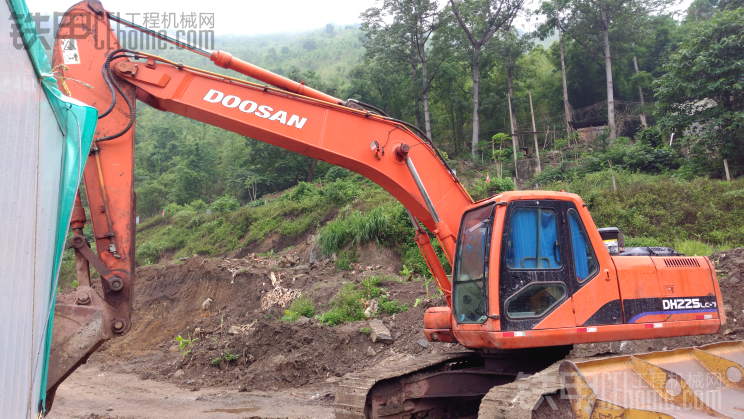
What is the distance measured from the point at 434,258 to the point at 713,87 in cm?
1615

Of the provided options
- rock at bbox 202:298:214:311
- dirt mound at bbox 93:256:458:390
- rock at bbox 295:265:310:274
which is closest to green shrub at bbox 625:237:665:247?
dirt mound at bbox 93:256:458:390

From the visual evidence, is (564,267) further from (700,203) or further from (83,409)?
(700,203)

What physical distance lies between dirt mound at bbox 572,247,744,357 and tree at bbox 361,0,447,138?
73.1 feet

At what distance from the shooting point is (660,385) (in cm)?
396

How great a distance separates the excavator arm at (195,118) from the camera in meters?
4.31

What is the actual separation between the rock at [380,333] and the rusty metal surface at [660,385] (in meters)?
5.18

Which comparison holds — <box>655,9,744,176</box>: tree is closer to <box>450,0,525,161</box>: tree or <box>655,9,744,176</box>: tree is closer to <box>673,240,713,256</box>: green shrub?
<box>673,240,713,256</box>: green shrub

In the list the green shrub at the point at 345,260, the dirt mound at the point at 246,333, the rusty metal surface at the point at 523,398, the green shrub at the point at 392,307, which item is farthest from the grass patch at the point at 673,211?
the rusty metal surface at the point at 523,398

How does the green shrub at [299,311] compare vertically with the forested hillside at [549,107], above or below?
below

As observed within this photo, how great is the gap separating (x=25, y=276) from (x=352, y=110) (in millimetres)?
3358

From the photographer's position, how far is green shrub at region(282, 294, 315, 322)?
10.7 m

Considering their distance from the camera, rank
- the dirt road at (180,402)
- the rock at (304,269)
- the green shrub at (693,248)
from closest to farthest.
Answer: the dirt road at (180,402), the green shrub at (693,248), the rock at (304,269)

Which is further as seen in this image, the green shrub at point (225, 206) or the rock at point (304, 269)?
the green shrub at point (225, 206)

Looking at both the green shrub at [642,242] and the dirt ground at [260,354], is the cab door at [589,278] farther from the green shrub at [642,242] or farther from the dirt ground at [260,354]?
the green shrub at [642,242]
